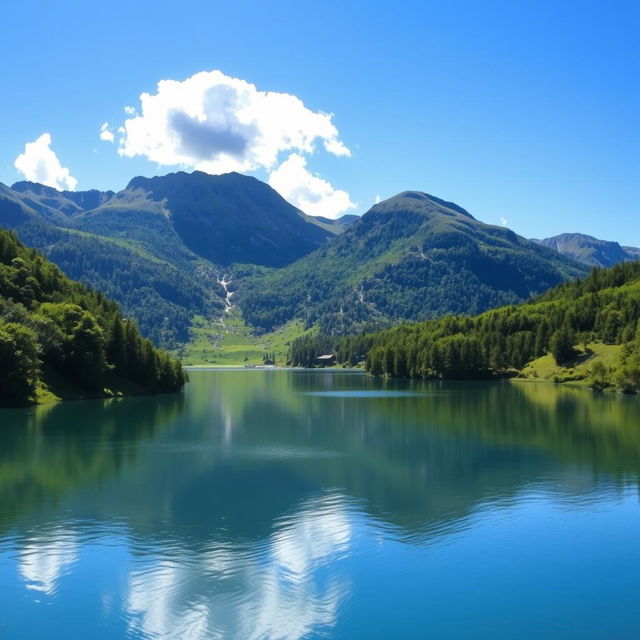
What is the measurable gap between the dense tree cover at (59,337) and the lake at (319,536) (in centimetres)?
2915

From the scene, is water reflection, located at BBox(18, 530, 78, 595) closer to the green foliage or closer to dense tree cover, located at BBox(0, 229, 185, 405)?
the green foliage

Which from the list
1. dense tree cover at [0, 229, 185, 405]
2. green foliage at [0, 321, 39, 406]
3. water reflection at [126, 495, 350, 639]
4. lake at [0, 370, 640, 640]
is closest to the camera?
water reflection at [126, 495, 350, 639]

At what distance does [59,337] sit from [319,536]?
9072 cm

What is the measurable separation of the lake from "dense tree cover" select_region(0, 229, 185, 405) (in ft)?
95.6

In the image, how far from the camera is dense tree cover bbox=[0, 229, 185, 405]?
316 ft

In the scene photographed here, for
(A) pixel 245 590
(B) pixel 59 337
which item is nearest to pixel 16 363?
(B) pixel 59 337

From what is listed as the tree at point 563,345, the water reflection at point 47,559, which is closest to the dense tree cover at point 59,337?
the water reflection at point 47,559

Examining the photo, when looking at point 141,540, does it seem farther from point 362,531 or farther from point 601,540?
point 601,540

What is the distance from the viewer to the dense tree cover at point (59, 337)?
3794 inches

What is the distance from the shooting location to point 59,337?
10981cm

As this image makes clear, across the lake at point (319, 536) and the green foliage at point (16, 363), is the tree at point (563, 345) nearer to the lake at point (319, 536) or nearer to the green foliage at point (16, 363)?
the lake at point (319, 536)

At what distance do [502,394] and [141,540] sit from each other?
11659cm

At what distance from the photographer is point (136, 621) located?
22422mm

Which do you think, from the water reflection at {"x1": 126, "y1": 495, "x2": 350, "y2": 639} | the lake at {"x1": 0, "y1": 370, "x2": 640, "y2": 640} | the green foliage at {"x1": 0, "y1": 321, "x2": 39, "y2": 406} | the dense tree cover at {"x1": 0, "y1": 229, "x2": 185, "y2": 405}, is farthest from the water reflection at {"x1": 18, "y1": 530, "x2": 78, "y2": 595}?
the dense tree cover at {"x1": 0, "y1": 229, "x2": 185, "y2": 405}
